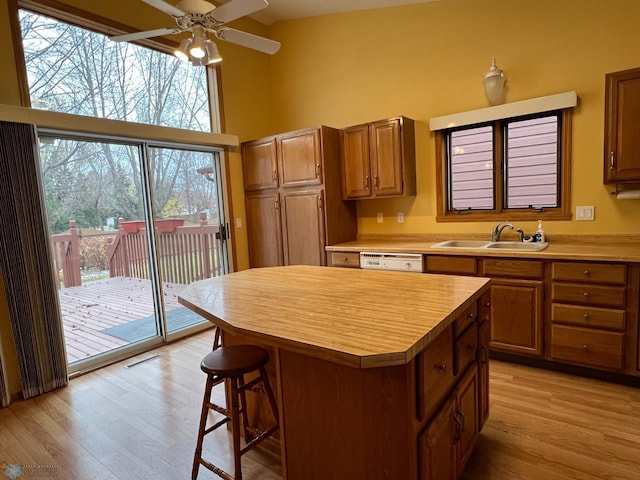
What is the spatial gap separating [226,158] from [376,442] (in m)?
3.68

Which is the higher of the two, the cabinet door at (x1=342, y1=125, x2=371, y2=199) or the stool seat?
the cabinet door at (x1=342, y1=125, x2=371, y2=199)

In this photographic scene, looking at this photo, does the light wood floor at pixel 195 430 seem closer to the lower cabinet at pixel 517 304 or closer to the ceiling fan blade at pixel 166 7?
the lower cabinet at pixel 517 304

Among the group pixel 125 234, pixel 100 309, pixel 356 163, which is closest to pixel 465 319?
pixel 356 163

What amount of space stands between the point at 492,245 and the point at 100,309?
12.0 feet

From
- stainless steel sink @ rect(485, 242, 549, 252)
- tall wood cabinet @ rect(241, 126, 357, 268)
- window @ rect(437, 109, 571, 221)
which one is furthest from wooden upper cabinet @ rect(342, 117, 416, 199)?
stainless steel sink @ rect(485, 242, 549, 252)

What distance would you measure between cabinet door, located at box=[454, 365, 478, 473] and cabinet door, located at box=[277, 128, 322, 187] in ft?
8.27

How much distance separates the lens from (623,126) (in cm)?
251

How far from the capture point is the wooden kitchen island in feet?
3.98

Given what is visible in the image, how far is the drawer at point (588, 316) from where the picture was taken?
2484 millimetres

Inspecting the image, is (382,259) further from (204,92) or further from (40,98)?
(40,98)

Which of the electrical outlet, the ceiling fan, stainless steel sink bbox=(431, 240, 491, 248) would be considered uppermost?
the ceiling fan

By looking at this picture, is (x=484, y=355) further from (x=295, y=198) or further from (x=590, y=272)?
(x=295, y=198)

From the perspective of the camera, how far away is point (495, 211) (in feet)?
11.3

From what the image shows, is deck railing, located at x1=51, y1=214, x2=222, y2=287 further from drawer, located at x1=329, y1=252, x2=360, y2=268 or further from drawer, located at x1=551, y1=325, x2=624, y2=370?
drawer, located at x1=551, y1=325, x2=624, y2=370
